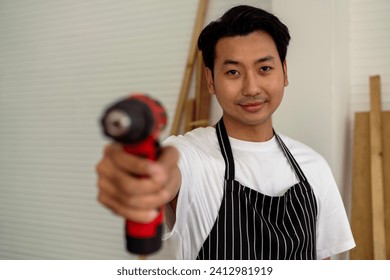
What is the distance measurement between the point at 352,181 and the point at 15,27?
249cm

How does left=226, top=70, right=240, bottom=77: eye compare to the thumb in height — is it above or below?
above

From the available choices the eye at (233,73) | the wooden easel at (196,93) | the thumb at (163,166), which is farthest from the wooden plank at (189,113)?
the thumb at (163,166)

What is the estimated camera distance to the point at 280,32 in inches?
44.6

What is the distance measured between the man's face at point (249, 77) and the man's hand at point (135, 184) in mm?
609

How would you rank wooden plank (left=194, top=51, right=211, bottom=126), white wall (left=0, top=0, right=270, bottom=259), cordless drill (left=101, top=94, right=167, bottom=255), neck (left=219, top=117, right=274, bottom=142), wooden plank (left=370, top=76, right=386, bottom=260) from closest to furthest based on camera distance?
cordless drill (left=101, top=94, right=167, bottom=255) < neck (left=219, top=117, right=274, bottom=142) < wooden plank (left=370, top=76, right=386, bottom=260) < wooden plank (left=194, top=51, right=211, bottom=126) < white wall (left=0, top=0, right=270, bottom=259)

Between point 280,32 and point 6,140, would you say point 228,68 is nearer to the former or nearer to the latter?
point 280,32

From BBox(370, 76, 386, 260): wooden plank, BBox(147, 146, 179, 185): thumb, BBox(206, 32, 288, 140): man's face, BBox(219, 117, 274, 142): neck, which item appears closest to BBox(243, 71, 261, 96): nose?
BBox(206, 32, 288, 140): man's face

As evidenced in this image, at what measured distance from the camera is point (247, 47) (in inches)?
42.4

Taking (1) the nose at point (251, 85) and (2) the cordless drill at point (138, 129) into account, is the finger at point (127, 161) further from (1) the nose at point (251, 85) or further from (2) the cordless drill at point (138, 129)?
(1) the nose at point (251, 85)

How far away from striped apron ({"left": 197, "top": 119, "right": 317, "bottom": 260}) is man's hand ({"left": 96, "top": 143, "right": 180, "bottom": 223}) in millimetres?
588

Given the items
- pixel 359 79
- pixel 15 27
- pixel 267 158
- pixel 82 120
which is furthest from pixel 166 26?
pixel 15 27

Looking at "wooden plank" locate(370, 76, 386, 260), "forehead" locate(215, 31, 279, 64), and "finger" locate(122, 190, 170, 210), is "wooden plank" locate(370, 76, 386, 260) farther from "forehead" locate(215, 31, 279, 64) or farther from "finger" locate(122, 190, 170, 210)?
"finger" locate(122, 190, 170, 210)

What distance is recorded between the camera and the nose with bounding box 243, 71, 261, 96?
105cm

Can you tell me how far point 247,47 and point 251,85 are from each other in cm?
11
